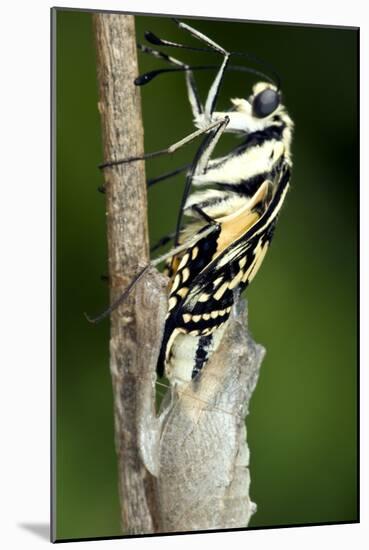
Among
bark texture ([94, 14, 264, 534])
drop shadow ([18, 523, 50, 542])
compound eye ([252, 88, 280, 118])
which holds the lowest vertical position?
drop shadow ([18, 523, 50, 542])

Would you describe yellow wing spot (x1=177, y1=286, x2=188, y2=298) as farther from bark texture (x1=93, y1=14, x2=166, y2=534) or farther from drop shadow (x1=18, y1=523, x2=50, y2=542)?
drop shadow (x1=18, y1=523, x2=50, y2=542)

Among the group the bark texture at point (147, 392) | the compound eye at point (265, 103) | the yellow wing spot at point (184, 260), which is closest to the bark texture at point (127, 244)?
the bark texture at point (147, 392)

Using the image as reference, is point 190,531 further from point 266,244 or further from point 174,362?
point 266,244

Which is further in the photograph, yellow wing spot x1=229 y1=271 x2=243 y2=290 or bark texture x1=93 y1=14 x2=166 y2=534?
yellow wing spot x1=229 y1=271 x2=243 y2=290

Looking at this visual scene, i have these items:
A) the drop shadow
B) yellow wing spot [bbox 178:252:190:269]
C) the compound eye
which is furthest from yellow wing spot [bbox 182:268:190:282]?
the drop shadow

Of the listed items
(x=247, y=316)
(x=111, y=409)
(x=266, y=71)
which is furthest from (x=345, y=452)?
(x=266, y=71)

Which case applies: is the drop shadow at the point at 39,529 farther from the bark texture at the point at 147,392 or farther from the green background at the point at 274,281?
the bark texture at the point at 147,392
